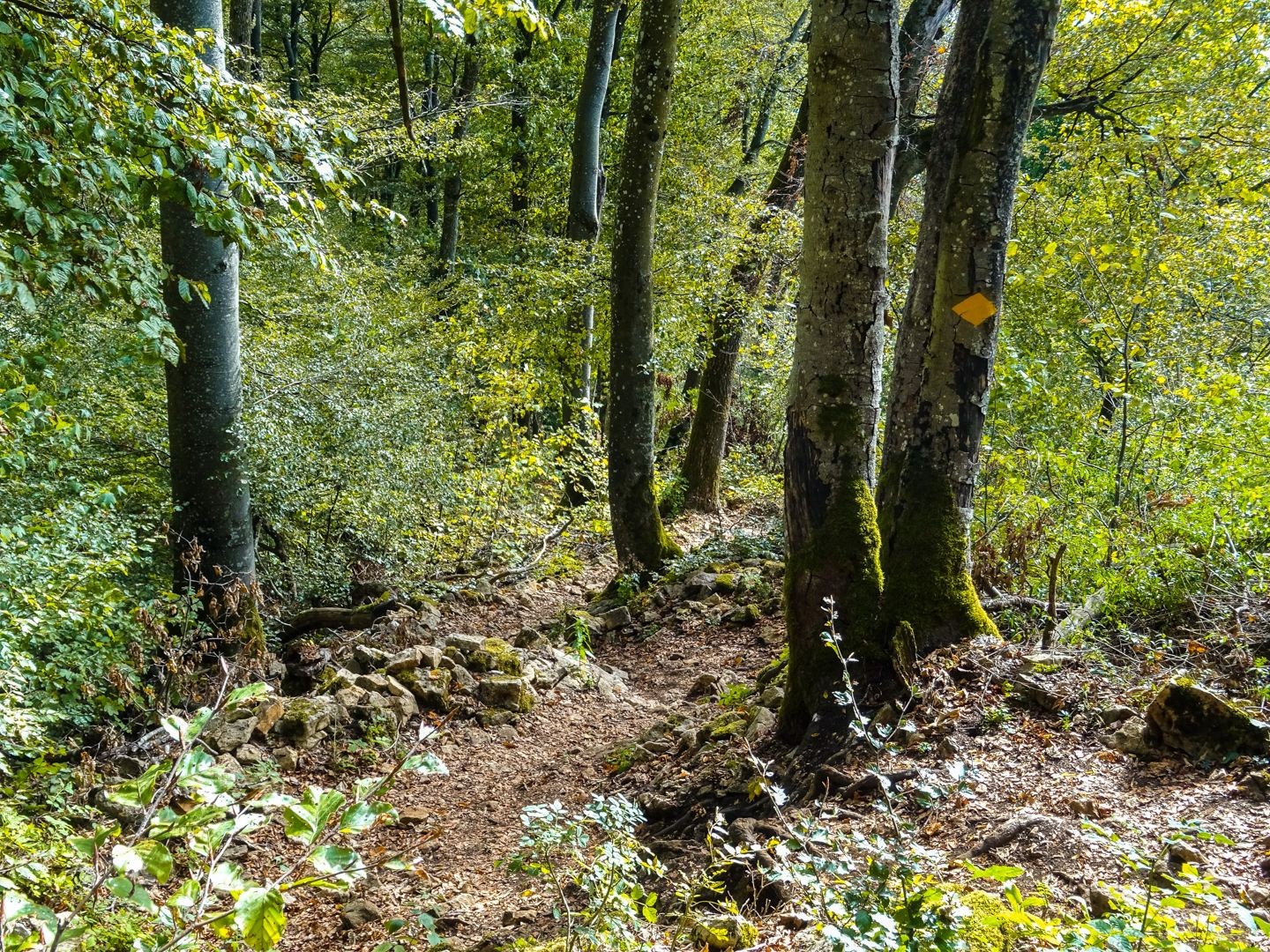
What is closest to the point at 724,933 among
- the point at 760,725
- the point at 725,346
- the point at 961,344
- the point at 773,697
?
the point at 760,725

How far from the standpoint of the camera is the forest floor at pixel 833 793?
9.12 feet

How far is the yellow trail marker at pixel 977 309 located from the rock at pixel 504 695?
394 centimetres

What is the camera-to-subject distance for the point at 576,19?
15.9 m

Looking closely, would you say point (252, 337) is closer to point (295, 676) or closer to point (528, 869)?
point (295, 676)

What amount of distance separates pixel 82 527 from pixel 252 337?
3.72 metres

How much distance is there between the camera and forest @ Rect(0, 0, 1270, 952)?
105 inches

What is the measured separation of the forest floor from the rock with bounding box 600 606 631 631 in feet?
6.15

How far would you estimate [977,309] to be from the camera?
14.1 ft

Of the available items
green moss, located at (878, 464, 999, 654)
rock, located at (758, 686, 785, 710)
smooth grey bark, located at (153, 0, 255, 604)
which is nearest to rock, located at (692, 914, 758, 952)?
green moss, located at (878, 464, 999, 654)

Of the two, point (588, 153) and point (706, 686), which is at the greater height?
point (588, 153)

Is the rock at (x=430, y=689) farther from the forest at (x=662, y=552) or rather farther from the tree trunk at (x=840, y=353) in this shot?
the tree trunk at (x=840, y=353)

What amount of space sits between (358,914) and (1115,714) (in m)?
3.36

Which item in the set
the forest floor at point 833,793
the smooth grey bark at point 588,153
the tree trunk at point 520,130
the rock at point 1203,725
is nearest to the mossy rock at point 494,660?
the forest floor at point 833,793

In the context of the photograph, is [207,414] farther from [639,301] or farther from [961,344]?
[961,344]
